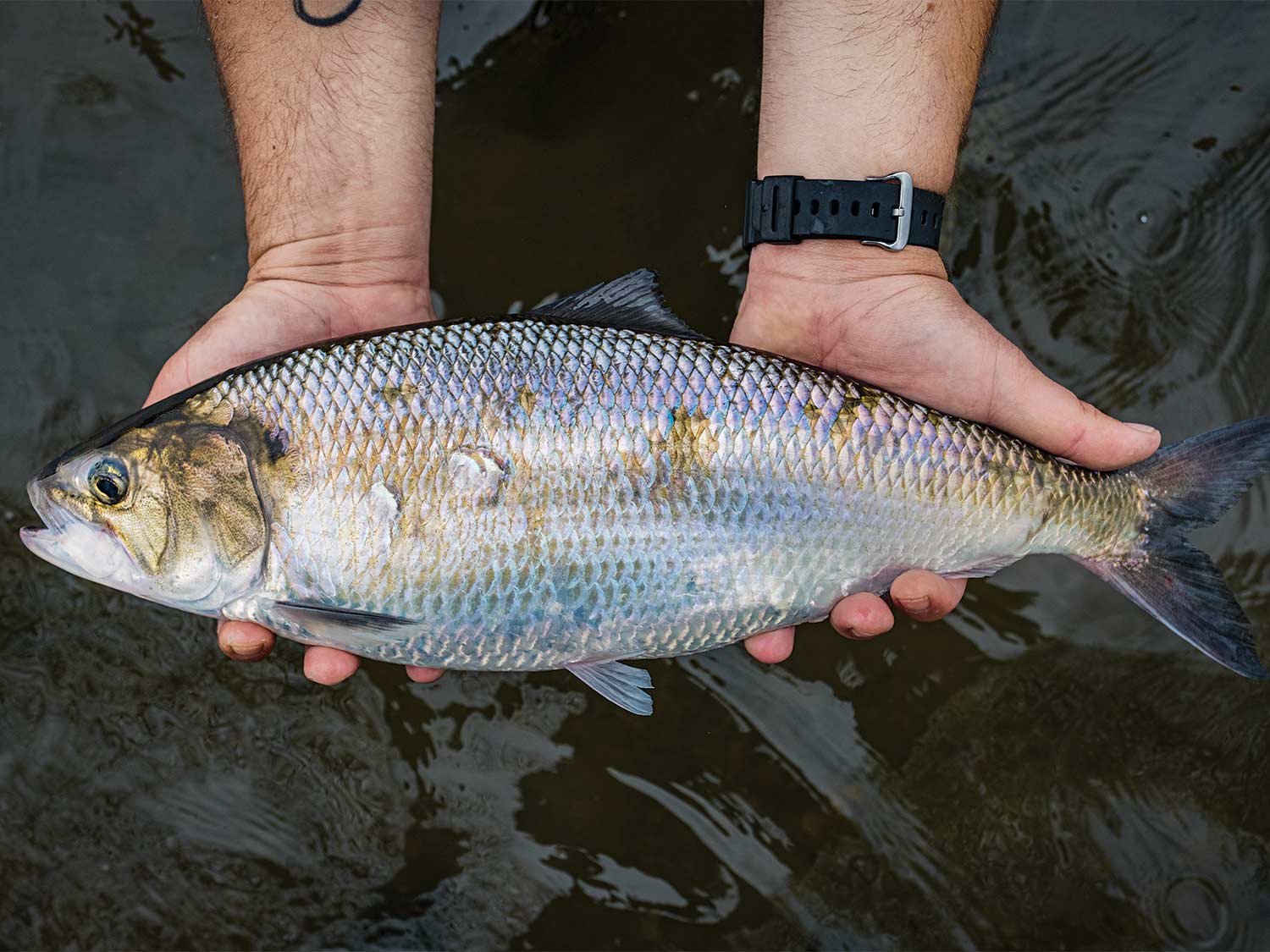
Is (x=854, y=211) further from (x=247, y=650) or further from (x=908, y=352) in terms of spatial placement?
(x=247, y=650)

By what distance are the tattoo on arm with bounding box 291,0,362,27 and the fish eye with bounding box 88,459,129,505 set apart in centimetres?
187

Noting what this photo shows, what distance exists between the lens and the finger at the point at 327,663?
9.48ft

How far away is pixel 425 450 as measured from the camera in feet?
8.46

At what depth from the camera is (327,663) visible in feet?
9.49

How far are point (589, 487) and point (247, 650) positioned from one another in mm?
1252

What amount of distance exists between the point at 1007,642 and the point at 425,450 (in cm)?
256

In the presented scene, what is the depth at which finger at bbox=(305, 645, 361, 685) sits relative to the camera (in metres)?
2.89

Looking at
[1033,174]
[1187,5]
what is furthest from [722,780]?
[1187,5]

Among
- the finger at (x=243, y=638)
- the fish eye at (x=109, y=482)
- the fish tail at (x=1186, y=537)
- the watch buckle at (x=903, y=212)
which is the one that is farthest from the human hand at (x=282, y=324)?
the fish tail at (x=1186, y=537)

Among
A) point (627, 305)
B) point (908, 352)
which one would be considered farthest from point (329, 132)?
point (908, 352)

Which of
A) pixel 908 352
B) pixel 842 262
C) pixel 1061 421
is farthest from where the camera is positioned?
pixel 842 262

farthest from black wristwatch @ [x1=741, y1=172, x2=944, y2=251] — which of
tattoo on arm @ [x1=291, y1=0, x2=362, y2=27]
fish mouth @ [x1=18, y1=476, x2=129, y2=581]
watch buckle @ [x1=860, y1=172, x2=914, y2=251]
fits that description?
fish mouth @ [x1=18, y1=476, x2=129, y2=581]

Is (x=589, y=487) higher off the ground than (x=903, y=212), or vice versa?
(x=903, y=212)

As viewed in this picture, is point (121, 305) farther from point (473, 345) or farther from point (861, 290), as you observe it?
point (861, 290)
